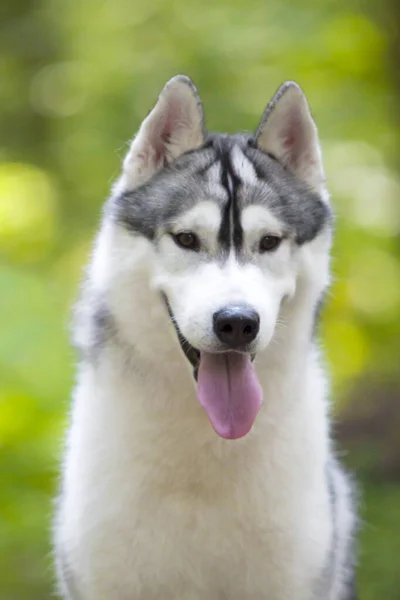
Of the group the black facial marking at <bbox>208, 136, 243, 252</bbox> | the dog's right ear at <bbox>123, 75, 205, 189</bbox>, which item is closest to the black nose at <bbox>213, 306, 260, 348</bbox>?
the black facial marking at <bbox>208, 136, 243, 252</bbox>

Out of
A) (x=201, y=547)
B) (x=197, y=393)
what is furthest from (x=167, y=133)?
(x=201, y=547)

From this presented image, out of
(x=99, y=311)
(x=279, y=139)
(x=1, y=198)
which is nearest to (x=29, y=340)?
(x=1, y=198)

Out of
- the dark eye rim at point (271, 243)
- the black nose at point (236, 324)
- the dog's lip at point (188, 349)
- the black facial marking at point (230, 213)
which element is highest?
the black facial marking at point (230, 213)

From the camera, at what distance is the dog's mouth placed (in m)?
3.39

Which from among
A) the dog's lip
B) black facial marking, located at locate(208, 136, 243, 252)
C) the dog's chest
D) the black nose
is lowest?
the dog's chest

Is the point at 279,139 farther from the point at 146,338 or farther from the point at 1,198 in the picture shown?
the point at 1,198

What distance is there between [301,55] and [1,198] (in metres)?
2.65

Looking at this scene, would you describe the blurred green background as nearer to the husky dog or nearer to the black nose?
the husky dog

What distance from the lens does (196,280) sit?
128 inches

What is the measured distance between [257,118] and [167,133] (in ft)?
13.4

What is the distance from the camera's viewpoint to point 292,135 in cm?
366

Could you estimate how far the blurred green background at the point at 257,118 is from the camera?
747 centimetres

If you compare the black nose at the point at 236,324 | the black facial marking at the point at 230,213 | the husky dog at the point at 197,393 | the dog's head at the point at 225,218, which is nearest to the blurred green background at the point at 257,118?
the husky dog at the point at 197,393

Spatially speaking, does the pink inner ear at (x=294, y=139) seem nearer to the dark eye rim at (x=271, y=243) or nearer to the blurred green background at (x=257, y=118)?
the dark eye rim at (x=271, y=243)
